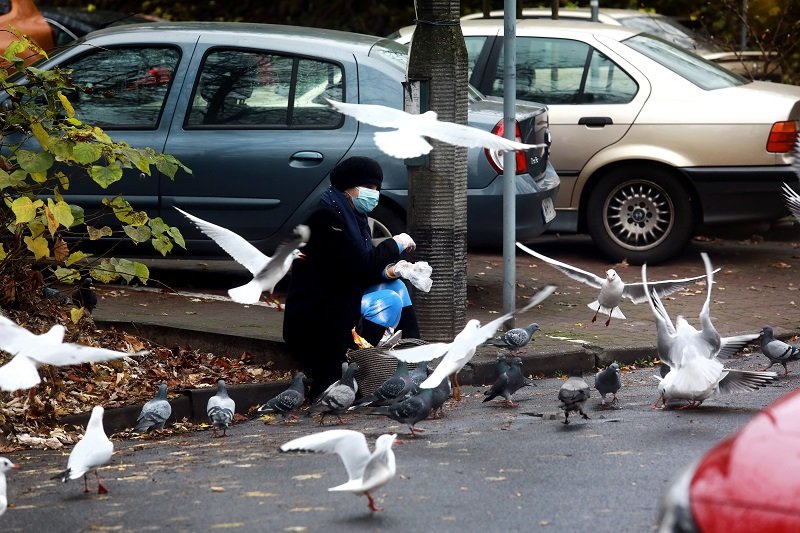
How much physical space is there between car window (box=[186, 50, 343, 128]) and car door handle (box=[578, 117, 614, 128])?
2.61 metres

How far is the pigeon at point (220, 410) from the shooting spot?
642cm

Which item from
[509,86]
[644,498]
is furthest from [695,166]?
[644,498]

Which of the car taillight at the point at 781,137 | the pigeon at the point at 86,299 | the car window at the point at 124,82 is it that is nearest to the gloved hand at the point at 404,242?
the pigeon at the point at 86,299

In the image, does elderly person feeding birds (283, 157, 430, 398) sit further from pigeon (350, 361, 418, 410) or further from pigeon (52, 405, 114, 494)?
pigeon (52, 405, 114, 494)

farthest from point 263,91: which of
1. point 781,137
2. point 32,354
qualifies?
point 32,354

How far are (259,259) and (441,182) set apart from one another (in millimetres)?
1515

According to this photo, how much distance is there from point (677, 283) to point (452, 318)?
1378 mm

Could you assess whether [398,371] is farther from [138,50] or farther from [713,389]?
[138,50]

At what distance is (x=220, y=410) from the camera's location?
6430mm

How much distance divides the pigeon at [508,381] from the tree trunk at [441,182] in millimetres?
1127

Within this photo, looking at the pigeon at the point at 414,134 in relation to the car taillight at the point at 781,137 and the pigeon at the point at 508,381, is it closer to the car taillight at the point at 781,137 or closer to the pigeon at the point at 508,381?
the pigeon at the point at 508,381

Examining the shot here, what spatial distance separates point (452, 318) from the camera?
27.3 ft

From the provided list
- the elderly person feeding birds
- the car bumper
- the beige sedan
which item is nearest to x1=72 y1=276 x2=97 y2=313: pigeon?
the elderly person feeding birds

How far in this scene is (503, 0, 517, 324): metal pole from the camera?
8383mm
